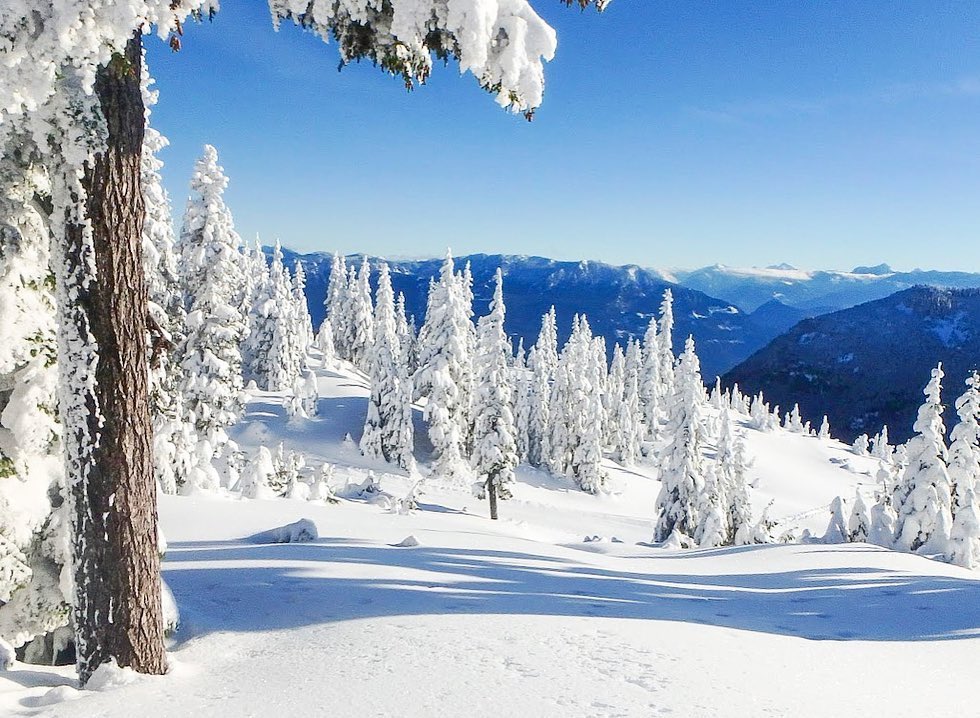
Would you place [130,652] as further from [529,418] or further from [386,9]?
[529,418]

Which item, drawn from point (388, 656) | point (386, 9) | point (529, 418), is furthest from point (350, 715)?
point (529, 418)

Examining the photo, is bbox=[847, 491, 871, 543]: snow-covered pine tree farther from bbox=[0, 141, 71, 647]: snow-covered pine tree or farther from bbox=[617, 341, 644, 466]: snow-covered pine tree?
bbox=[617, 341, 644, 466]: snow-covered pine tree

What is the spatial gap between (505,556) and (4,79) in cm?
991

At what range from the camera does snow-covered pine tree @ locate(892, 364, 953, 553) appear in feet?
78.8

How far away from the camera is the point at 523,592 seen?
8297 millimetres

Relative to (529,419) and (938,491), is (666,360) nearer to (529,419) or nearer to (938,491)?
(529,419)

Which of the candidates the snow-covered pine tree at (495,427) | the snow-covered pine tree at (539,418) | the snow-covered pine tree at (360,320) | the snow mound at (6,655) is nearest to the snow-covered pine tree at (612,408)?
the snow-covered pine tree at (539,418)

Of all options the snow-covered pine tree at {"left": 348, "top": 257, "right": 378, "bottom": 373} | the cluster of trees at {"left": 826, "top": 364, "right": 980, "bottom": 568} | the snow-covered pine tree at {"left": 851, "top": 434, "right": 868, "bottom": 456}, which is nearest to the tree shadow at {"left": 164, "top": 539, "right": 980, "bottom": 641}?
the cluster of trees at {"left": 826, "top": 364, "right": 980, "bottom": 568}

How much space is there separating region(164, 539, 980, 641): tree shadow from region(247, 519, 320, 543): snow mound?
33cm

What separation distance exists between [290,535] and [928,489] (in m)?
24.9

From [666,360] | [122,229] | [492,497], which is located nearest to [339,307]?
[666,360]

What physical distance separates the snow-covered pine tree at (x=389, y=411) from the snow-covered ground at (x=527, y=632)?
1352 inches

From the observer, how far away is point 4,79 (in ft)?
11.6

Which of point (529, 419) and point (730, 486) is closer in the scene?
point (730, 486)
